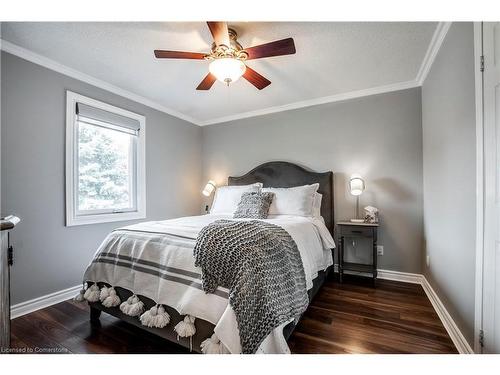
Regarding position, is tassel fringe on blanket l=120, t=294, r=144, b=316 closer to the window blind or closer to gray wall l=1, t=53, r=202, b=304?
gray wall l=1, t=53, r=202, b=304

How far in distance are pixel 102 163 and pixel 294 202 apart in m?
2.41

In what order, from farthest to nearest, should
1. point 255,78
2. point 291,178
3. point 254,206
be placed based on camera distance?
point 291,178, point 254,206, point 255,78

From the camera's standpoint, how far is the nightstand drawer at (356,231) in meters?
2.54

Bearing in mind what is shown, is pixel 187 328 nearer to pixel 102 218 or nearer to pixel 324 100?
pixel 102 218

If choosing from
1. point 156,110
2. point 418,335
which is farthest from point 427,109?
point 156,110

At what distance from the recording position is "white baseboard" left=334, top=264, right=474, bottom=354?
145cm

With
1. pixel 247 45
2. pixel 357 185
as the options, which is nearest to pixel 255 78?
pixel 247 45

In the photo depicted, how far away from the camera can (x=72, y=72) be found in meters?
2.38

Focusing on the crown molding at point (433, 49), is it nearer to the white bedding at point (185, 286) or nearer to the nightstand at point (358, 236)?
the nightstand at point (358, 236)

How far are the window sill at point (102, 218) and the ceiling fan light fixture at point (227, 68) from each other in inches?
84.1

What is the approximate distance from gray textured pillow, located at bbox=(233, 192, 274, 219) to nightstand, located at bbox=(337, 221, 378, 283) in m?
0.92

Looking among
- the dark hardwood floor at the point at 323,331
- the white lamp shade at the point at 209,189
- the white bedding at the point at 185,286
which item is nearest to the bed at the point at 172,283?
the white bedding at the point at 185,286
